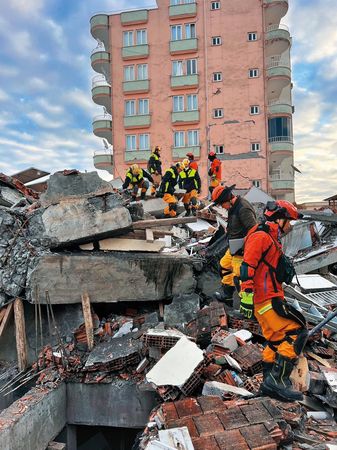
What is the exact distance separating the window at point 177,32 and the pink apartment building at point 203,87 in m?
0.06

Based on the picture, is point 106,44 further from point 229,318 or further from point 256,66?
point 229,318

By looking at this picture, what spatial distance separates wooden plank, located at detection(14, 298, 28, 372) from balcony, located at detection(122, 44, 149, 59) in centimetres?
2114

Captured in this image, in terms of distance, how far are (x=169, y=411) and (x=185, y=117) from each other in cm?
2142

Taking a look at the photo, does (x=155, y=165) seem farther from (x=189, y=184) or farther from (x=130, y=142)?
(x=130, y=142)

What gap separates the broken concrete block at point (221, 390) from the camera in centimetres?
367

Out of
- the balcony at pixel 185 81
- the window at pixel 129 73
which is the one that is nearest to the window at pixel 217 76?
the balcony at pixel 185 81

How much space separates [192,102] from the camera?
23312mm

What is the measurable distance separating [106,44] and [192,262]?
73.7 feet

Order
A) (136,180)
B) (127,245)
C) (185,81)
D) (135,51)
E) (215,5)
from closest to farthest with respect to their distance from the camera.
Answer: (127,245) < (136,180) < (215,5) < (185,81) < (135,51)

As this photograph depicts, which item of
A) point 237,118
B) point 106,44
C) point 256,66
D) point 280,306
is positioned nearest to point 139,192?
point 280,306

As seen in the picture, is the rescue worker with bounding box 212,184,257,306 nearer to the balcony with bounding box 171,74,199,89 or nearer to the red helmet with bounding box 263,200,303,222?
the red helmet with bounding box 263,200,303,222

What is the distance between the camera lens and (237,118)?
22.7 m

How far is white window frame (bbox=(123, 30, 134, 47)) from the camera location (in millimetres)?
23766

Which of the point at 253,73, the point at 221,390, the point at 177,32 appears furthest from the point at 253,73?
the point at 221,390
